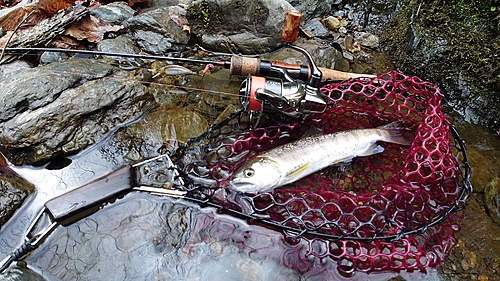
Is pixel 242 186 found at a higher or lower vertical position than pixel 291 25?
lower

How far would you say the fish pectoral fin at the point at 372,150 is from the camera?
337cm

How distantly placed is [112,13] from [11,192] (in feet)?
10.1

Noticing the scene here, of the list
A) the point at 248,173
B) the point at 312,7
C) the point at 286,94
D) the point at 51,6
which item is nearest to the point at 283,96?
the point at 286,94

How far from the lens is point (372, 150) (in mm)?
3393

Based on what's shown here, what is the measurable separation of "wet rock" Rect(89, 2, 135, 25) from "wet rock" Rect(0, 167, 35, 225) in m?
2.70

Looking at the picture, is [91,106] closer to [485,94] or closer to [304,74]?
[304,74]

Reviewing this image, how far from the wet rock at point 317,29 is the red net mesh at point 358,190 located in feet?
5.27

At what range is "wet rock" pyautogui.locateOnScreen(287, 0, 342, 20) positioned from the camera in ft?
17.6

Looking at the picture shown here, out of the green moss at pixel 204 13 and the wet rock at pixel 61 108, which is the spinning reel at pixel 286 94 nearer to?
the wet rock at pixel 61 108

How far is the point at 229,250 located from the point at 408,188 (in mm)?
1479

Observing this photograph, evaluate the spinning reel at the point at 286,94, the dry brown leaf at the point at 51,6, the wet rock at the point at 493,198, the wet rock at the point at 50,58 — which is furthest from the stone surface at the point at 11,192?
the wet rock at the point at 493,198

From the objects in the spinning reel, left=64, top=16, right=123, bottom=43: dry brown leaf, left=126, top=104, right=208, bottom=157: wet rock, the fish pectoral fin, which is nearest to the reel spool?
the spinning reel

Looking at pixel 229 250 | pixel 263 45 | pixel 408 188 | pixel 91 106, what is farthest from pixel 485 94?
pixel 91 106

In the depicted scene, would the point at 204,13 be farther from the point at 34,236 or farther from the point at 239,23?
the point at 34,236
